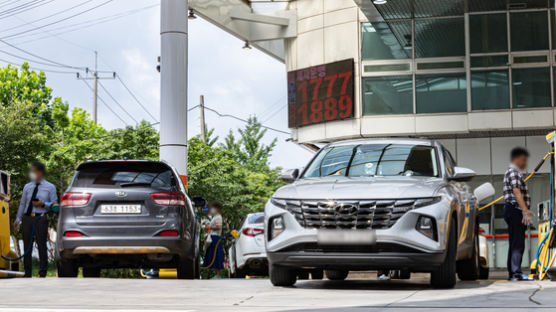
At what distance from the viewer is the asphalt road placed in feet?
22.5

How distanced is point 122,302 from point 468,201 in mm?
5032

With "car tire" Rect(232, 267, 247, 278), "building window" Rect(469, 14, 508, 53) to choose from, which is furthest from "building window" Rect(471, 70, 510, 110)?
"car tire" Rect(232, 267, 247, 278)

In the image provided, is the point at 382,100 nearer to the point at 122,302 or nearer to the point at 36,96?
the point at 122,302

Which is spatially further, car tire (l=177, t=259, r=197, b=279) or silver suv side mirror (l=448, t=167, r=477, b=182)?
car tire (l=177, t=259, r=197, b=279)

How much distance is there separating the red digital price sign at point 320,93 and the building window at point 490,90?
4.30 metres

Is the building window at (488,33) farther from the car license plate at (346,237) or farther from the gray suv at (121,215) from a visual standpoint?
the car license plate at (346,237)

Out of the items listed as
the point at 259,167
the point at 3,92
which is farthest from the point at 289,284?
the point at 259,167

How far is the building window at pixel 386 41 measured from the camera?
29.0m

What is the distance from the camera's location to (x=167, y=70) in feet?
57.5

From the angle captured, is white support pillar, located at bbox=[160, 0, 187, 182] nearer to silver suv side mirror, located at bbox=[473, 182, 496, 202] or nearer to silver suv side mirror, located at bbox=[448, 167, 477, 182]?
silver suv side mirror, located at bbox=[473, 182, 496, 202]

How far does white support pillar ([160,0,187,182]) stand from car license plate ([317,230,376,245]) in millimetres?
9061

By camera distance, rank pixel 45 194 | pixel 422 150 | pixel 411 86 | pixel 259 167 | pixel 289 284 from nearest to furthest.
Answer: pixel 289 284
pixel 422 150
pixel 45 194
pixel 411 86
pixel 259 167

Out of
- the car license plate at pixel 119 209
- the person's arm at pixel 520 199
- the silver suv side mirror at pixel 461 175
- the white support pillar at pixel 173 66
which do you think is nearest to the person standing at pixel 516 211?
the person's arm at pixel 520 199

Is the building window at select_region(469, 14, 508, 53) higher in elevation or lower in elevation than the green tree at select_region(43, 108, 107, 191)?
higher
